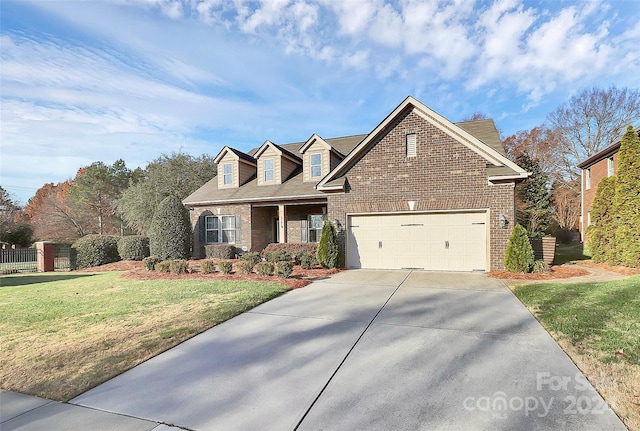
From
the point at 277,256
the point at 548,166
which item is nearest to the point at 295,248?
the point at 277,256

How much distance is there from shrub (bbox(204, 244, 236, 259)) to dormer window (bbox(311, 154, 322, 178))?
19.0 ft

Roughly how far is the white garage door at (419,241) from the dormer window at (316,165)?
4.40 m

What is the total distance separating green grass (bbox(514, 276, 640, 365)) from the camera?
4.14m

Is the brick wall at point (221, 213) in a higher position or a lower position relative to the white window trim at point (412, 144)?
lower

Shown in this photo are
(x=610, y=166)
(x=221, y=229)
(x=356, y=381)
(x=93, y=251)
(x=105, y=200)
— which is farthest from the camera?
(x=105, y=200)

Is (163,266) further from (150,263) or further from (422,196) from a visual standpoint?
(422,196)

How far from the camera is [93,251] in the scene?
52.7 feet

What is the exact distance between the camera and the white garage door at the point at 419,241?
10938 millimetres

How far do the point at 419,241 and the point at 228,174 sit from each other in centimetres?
1163

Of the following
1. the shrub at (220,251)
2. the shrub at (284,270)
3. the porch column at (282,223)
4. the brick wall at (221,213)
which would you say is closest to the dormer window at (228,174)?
the brick wall at (221,213)

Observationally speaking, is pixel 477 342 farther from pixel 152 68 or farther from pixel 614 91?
pixel 614 91

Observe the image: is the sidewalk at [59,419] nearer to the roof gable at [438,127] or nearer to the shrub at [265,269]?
the shrub at [265,269]

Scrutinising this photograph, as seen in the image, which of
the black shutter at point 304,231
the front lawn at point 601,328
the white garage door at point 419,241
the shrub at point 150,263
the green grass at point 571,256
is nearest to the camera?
the front lawn at point 601,328

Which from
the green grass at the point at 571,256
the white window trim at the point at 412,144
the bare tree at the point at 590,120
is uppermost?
the bare tree at the point at 590,120
